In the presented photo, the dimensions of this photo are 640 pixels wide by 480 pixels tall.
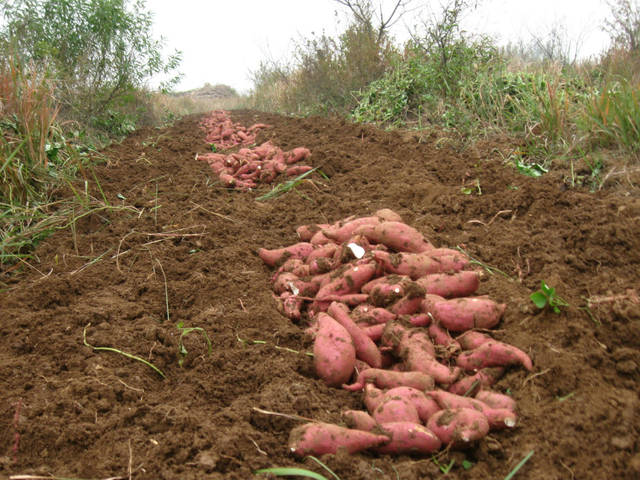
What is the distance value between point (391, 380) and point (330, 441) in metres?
0.35

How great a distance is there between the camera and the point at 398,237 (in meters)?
2.19

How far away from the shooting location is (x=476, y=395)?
4.87ft

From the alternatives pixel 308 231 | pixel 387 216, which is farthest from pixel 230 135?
pixel 387 216

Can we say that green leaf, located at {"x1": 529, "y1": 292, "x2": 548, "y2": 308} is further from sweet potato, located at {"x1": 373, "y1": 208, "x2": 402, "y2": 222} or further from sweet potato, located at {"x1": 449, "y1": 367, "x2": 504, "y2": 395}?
sweet potato, located at {"x1": 373, "y1": 208, "x2": 402, "y2": 222}

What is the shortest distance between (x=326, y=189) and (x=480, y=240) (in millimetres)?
1512

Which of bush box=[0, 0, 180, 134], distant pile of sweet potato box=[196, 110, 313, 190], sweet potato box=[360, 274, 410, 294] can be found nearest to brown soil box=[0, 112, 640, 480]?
sweet potato box=[360, 274, 410, 294]

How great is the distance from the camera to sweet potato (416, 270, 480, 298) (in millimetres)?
1877

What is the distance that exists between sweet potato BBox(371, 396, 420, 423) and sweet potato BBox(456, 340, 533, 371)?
0.34m

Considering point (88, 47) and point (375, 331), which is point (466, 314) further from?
point (88, 47)

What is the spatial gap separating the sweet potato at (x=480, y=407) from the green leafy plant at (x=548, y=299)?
1.60 feet

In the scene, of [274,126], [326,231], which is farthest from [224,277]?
[274,126]

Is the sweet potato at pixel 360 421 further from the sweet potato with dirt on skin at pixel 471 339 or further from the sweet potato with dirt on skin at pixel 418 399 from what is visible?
the sweet potato with dirt on skin at pixel 471 339

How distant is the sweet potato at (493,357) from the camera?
1531mm

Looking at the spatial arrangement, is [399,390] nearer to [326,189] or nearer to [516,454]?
[516,454]
